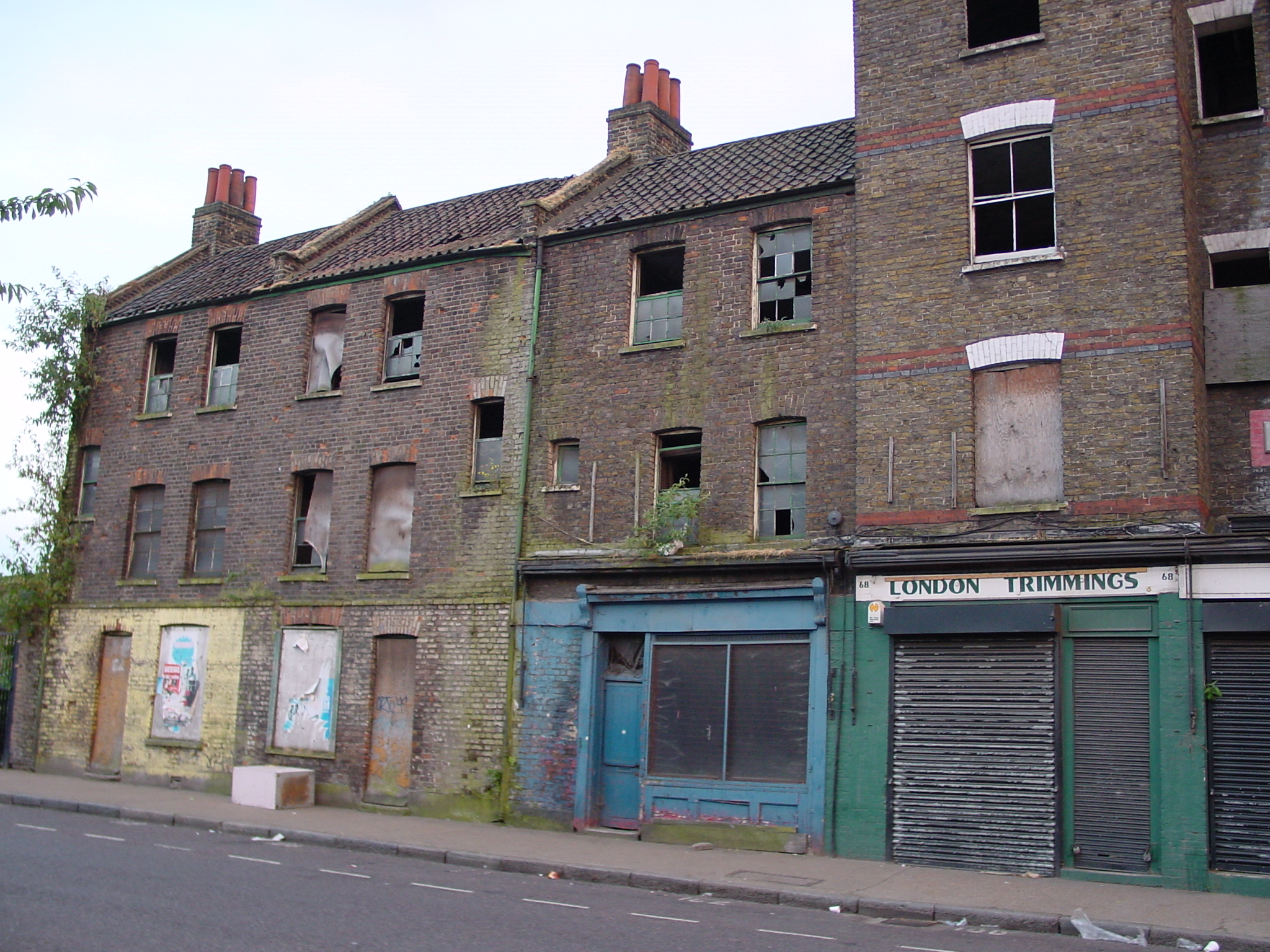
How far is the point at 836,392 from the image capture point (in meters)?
16.5

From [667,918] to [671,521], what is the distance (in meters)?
6.89

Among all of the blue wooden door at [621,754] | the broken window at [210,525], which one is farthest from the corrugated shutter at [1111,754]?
the broken window at [210,525]

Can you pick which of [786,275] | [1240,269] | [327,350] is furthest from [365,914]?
[1240,269]

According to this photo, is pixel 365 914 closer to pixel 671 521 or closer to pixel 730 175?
pixel 671 521

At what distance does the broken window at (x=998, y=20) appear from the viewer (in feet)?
53.9

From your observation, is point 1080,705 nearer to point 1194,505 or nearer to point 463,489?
point 1194,505

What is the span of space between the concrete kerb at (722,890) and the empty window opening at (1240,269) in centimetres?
859

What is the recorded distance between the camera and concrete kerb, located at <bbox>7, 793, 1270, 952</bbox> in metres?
10.8

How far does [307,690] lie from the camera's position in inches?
809

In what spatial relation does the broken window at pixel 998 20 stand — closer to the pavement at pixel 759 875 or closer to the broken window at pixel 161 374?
the pavement at pixel 759 875

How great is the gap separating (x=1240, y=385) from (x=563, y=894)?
1028 centimetres

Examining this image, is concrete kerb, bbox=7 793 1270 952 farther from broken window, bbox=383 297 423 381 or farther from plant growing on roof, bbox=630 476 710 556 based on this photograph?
broken window, bbox=383 297 423 381

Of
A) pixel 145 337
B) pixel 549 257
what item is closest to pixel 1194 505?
pixel 549 257

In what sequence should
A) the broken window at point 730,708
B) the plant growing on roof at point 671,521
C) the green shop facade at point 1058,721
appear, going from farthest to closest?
the plant growing on roof at point 671,521 → the broken window at point 730,708 → the green shop facade at point 1058,721
